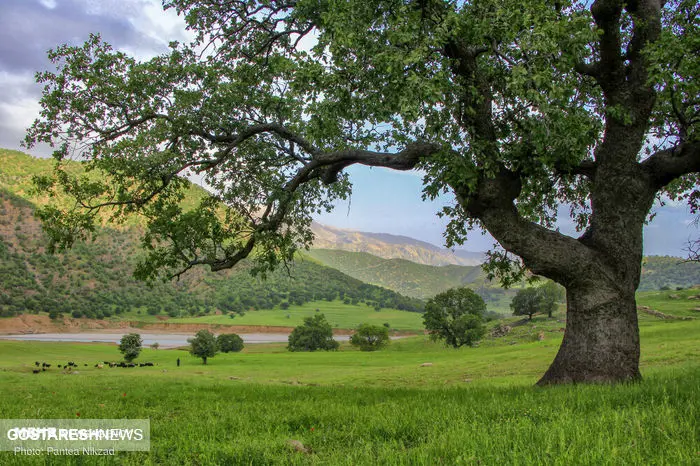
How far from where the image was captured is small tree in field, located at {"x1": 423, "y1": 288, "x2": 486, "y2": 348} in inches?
2828

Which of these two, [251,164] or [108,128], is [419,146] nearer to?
[251,164]

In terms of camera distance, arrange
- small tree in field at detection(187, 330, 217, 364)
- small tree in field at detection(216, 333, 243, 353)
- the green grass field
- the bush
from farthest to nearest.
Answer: the green grass field < the bush < small tree in field at detection(216, 333, 243, 353) < small tree in field at detection(187, 330, 217, 364)

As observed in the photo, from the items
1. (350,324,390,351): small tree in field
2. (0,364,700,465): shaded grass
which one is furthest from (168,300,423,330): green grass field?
(0,364,700,465): shaded grass

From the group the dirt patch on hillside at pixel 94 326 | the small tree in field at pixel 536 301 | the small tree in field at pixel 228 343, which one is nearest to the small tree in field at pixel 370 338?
the small tree in field at pixel 228 343

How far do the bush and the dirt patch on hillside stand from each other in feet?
151

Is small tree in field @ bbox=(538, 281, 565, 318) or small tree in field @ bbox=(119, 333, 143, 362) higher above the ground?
small tree in field @ bbox=(538, 281, 565, 318)

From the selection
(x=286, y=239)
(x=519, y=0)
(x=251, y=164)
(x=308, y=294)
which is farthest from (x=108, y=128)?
(x=308, y=294)

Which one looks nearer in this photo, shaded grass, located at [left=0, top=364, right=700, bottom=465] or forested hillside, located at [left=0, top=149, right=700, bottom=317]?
shaded grass, located at [left=0, top=364, right=700, bottom=465]

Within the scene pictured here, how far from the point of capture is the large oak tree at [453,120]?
907cm

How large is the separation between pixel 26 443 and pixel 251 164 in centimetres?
1300

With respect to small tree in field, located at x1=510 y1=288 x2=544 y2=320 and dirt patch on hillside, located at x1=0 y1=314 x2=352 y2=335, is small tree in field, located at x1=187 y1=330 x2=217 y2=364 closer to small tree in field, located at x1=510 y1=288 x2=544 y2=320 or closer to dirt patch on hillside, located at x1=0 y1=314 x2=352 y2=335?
dirt patch on hillside, located at x1=0 y1=314 x2=352 y2=335

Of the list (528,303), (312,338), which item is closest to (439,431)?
(312,338)

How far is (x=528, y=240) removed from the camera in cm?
1095

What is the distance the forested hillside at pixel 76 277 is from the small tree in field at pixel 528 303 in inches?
2231
